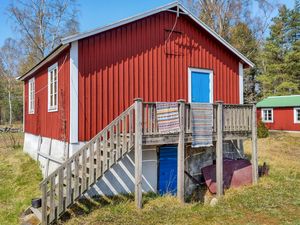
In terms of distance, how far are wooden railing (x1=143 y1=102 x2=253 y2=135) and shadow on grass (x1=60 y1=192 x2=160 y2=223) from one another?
6.51 ft

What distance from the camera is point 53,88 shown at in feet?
34.5

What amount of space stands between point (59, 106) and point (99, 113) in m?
1.58

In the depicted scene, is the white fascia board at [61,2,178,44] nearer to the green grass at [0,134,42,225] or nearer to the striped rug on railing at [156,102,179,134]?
the striped rug on railing at [156,102,179,134]

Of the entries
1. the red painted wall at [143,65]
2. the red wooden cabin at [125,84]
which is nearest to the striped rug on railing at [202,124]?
the red wooden cabin at [125,84]

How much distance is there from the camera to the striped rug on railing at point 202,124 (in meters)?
8.60

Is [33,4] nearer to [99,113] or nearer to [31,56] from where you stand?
[31,56]

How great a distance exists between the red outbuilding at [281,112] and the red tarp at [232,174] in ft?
58.4

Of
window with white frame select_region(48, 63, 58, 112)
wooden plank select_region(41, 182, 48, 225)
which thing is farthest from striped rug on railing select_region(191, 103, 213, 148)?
window with white frame select_region(48, 63, 58, 112)

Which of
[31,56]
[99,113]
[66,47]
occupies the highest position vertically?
[31,56]

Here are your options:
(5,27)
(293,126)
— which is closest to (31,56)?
(5,27)

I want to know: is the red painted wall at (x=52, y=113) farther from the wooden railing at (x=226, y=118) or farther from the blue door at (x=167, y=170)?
the blue door at (x=167, y=170)

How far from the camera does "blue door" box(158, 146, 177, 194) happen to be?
9.44m

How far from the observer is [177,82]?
33.9 feet

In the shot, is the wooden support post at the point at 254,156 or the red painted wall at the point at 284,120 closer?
the wooden support post at the point at 254,156
